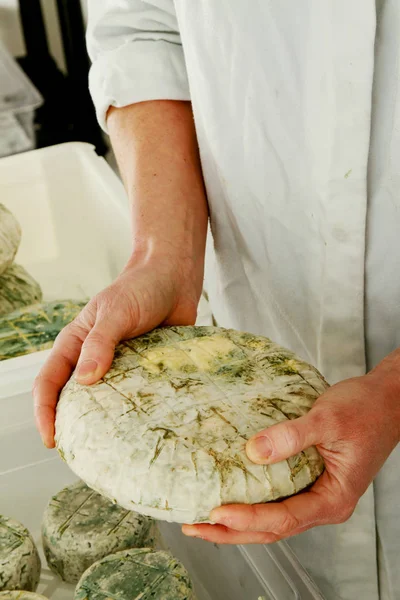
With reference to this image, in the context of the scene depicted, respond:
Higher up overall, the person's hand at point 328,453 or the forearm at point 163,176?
the forearm at point 163,176

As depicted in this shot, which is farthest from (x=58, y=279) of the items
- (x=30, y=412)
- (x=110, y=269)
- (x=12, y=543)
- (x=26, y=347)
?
A: (x=12, y=543)

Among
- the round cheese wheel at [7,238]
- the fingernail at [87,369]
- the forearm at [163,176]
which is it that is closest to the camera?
the fingernail at [87,369]

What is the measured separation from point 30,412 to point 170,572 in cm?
48

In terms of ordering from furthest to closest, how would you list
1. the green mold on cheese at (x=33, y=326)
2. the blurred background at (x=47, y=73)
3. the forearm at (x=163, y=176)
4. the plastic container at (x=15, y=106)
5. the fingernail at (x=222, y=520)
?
1. the blurred background at (x=47, y=73)
2. the plastic container at (x=15, y=106)
3. the green mold on cheese at (x=33, y=326)
4. the forearm at (x=163, y=176)
5. the fingernail at (x=222, y=520)

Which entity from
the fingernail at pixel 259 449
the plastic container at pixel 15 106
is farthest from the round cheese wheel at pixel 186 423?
the plastic container at pixel 15 106

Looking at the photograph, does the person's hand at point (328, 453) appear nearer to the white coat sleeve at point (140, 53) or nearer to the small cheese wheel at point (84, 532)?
the small cheese wheel at point (84, 532)

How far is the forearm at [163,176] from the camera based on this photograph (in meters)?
1.24

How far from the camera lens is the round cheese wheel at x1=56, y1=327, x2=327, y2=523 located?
2.60 feet

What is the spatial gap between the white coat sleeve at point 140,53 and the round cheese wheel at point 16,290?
512 millimetres

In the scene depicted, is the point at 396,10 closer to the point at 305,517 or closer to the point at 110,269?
the point at 305,517

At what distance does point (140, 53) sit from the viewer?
1319mm

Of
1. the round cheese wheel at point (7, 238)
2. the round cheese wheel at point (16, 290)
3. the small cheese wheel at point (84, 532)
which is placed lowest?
the small cheese wheel at point (84, 532)

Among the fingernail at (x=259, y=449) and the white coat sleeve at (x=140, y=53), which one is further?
the white coat sleeve at (x=140, y=53)

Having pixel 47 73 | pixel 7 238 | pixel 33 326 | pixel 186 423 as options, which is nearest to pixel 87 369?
pixel 186 423
